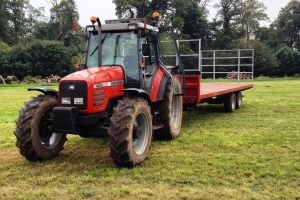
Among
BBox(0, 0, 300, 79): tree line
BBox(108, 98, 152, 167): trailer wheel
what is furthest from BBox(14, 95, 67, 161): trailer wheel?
BBox(0, 0, 300, 79): tree line

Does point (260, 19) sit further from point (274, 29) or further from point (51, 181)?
point (51, 181)

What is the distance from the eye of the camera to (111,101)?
593cm

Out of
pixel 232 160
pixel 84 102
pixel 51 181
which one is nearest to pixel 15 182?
pixel 51 181

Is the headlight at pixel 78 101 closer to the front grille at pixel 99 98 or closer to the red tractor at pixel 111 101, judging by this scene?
the red tractor at pixel 111 101

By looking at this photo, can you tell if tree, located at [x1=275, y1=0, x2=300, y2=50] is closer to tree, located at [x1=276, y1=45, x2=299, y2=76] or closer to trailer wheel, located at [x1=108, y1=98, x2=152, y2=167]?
tree, located at [x1=276, y1=45, x2=299, y2=76]

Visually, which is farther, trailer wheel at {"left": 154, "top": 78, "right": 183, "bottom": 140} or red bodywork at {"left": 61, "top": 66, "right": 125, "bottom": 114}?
trailer wheel at {"left": 154, "top": 78, "right": 183, "bottom": 140}

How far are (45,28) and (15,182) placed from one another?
6261 centimetres

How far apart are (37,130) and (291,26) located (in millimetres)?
68851

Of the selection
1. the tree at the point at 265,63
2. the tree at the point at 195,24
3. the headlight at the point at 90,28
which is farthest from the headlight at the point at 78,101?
the tree at the point at 195,24

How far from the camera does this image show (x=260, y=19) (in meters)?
65.6

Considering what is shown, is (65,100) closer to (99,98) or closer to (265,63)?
(99,98)

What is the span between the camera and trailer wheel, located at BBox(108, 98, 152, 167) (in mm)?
5109

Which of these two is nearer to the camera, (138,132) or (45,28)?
(138,132)

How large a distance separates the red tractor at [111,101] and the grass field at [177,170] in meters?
0.30
